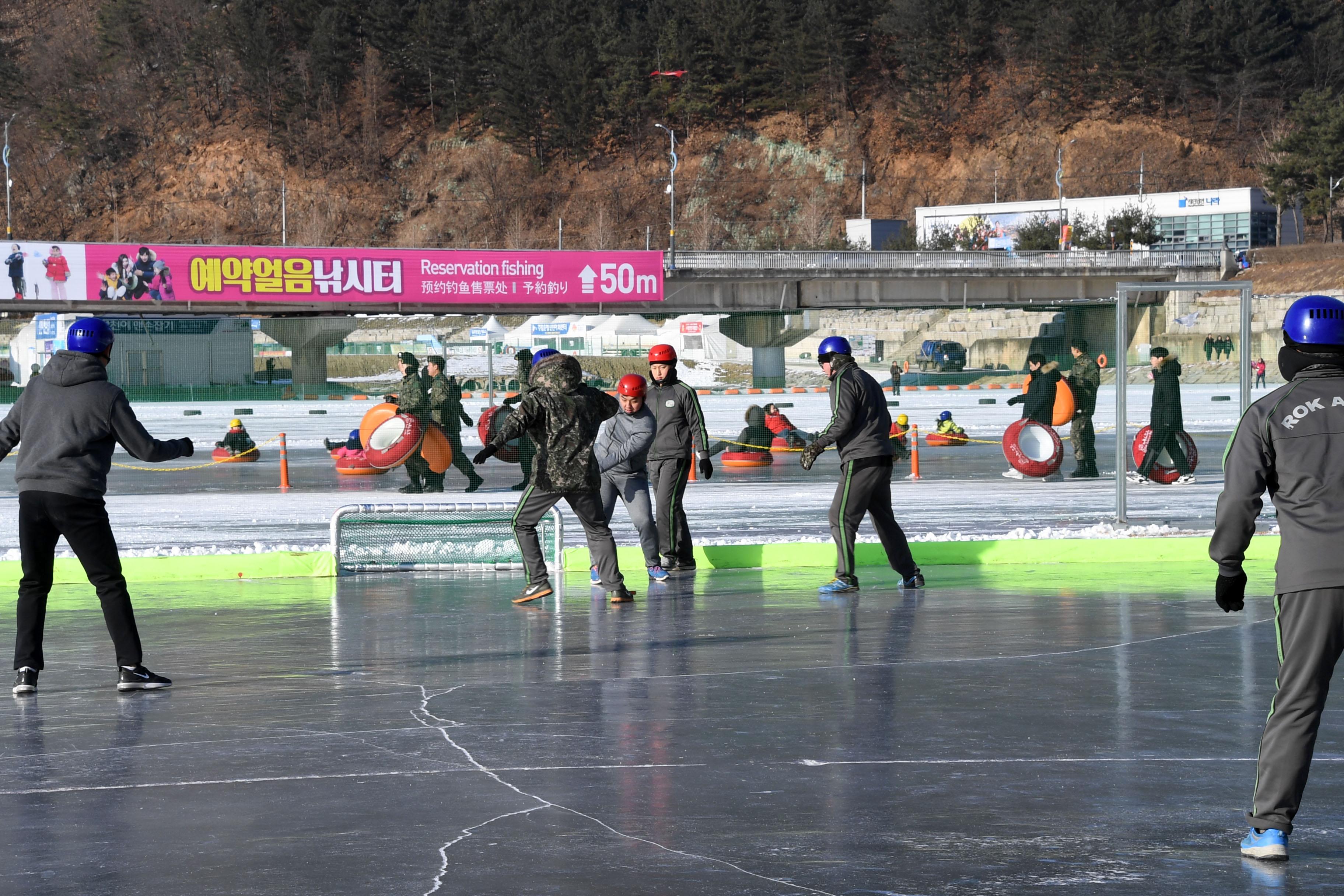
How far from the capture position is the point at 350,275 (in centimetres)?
5578

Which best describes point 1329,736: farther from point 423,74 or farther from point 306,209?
point 423,74

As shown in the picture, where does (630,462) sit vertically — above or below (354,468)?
above

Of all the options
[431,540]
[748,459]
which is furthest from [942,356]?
[431,540]

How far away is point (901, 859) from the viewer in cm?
468

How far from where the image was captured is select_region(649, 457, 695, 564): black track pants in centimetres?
1189

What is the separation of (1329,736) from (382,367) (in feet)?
258

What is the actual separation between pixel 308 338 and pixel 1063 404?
3934cm

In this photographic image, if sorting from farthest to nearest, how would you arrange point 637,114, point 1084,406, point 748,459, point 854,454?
point 637,114 < point 748,459 < point 1084,406 < point 854,454

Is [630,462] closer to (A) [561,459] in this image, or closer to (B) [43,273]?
(A) [561,459]

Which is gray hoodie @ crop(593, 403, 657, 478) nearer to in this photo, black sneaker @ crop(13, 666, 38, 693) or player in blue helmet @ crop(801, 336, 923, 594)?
player in blue helmet @ crop(801, 336, 923, 594)

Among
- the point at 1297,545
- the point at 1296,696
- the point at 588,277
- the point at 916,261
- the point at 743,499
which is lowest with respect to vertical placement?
the point at 743,499

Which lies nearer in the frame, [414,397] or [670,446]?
[670,446]

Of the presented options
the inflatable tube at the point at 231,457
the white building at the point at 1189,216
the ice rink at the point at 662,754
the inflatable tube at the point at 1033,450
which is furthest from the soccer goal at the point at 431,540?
the white building at the point at 1189,216

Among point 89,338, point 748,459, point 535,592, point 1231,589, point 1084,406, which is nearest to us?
point 1231,589
